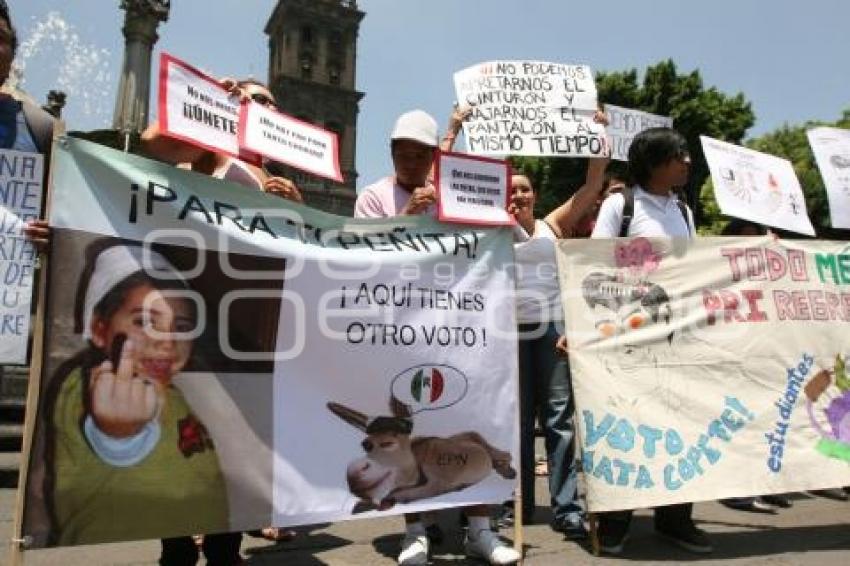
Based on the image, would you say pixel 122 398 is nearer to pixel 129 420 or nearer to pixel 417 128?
pixel 129 420

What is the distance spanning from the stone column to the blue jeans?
16.7 m

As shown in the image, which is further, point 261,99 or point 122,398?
point 261,99

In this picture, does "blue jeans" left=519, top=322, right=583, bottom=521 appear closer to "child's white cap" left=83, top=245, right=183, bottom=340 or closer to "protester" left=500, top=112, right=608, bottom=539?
"protester" left=500, top=112, right=608, bottom=539

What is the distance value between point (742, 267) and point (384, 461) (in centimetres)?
231

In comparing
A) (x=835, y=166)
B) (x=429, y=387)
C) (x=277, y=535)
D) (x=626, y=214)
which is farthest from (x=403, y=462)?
(x=835, y=166)

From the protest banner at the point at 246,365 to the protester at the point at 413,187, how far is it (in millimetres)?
119

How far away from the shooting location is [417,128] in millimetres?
3551

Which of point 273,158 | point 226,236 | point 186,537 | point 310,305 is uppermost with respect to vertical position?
point 273,158

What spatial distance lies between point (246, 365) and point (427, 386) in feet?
2.77

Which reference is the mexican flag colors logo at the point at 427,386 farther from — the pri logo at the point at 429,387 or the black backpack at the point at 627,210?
the black backpack at the point at 627,210

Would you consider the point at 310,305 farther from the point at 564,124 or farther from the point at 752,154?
the point at 752,154

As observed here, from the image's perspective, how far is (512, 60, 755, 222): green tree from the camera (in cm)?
2673

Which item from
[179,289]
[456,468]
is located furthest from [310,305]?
[456,468]

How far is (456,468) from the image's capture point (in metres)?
3.28
